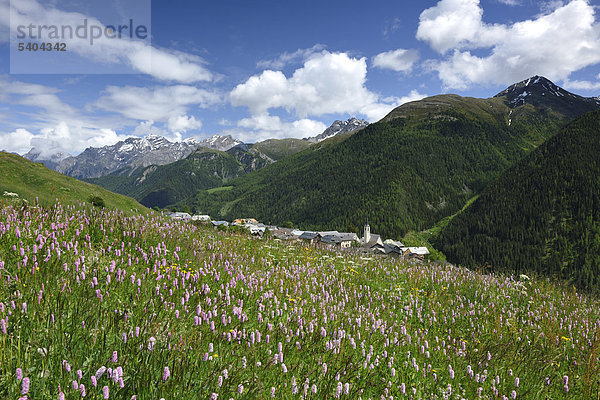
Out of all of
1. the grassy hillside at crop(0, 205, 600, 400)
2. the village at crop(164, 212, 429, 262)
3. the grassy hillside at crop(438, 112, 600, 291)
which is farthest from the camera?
the grassy hillside at crop(438, 112, 600, 291)

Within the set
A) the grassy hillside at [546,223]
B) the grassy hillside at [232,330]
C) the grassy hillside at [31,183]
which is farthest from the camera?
the grassy hillside at [546,223]

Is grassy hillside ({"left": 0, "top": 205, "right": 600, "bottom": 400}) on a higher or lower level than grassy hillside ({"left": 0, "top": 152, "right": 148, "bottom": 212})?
lower

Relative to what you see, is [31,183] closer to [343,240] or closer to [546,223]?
[343,240]

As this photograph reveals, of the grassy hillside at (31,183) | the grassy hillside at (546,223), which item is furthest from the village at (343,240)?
the grassy hillside at (546,223)

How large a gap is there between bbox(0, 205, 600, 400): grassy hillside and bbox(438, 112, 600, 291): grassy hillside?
164135mm

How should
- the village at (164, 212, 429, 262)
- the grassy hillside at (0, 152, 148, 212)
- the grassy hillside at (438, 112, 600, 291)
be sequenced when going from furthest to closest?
1. the grassy hillside at (438, 112, 600, 291)
2. the grassy hillside at (0, 152, 148, 212)
3. the village at (164, 212, 429, 262)

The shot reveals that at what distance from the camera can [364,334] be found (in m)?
5.93

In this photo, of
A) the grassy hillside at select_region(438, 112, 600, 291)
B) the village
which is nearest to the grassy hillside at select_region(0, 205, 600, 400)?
the village

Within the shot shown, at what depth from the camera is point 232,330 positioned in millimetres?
4422

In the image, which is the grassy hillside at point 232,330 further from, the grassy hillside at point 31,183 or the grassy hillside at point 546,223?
the grassy hillside at point 546,223

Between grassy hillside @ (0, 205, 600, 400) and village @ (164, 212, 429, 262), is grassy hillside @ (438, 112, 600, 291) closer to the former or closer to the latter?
village @ (164, 212, 429, 262)

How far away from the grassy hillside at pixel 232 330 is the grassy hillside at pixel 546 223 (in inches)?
6462

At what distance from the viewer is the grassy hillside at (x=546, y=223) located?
14738 cm

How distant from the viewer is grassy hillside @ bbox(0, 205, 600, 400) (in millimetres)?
2947
